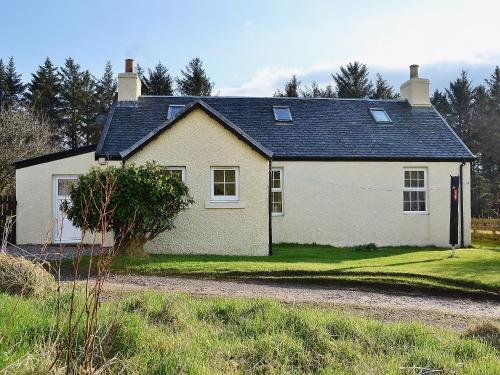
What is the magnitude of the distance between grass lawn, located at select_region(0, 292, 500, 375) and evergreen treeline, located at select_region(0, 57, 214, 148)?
1482 inches

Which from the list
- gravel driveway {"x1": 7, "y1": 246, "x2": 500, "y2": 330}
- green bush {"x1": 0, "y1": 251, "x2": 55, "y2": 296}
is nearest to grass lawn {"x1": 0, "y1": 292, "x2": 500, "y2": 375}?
green bush {"x1": 0, "y1": 251, "x2": 55, "y2": 296}

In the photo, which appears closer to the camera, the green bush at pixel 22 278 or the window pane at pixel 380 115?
the green bush at pixel 22 278

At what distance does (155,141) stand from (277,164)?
4946 mm

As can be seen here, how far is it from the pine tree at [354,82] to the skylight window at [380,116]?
27675 mm

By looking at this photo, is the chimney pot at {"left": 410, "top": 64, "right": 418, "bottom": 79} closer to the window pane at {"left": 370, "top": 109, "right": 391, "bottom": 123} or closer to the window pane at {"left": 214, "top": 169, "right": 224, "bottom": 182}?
the window pane at {"left": 370, "top": 109, "right": 391, "bottom": 123}

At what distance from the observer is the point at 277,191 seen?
57.7 feet

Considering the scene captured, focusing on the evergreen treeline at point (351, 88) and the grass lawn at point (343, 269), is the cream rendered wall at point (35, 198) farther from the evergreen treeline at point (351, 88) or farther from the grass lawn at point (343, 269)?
the evergreen treeline at point (351, 88)

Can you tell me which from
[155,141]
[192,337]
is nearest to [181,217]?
[155,141]

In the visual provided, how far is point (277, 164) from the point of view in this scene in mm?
17453

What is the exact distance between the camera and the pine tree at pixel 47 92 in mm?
41469

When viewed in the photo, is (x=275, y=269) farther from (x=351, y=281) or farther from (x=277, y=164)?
(x=277, y=164)

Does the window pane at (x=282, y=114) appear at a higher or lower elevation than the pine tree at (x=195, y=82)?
lower

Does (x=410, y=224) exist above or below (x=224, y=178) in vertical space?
below

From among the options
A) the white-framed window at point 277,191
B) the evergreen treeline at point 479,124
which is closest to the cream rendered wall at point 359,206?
the white-framed window at point 277,191
